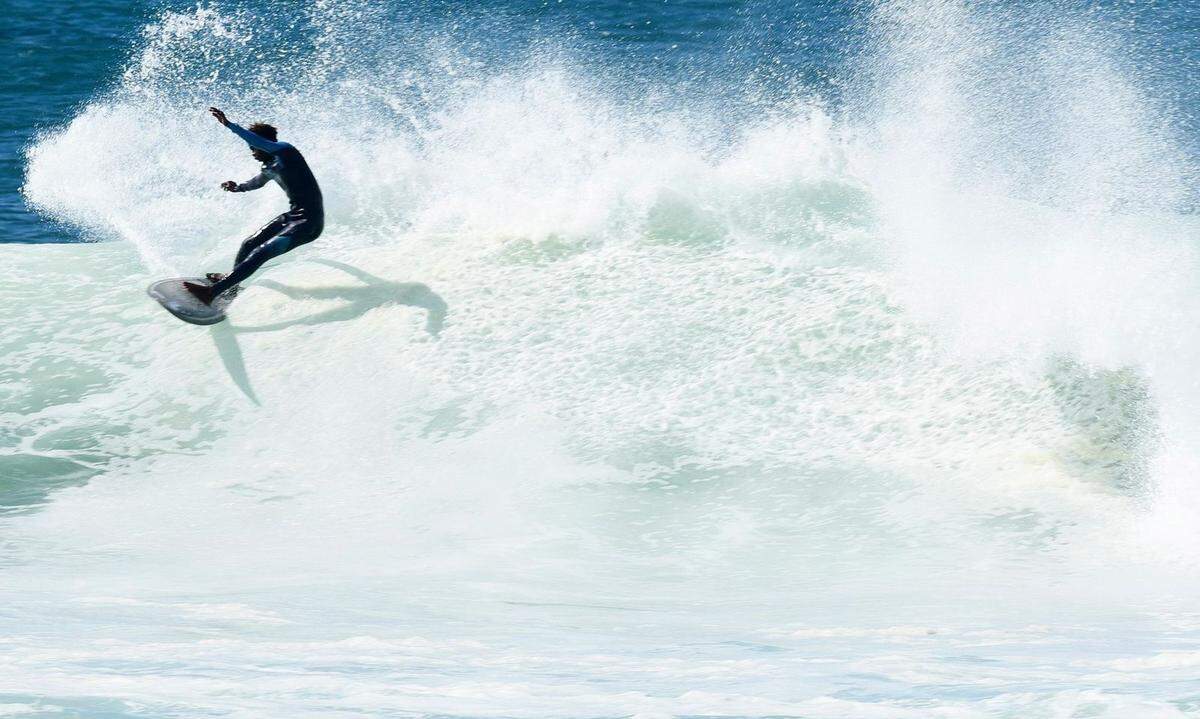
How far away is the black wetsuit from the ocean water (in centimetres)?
66

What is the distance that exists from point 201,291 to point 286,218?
36.0 inches

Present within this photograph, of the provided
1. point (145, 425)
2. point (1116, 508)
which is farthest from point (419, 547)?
point (1116, 508)

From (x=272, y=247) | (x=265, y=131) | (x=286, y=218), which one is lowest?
(x=272, y=247)

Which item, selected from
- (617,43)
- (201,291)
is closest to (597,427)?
(201,291)

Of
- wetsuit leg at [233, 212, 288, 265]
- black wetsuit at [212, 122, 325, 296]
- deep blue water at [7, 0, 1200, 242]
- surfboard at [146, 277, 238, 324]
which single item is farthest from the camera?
deep blue water at [7, 0, 1200, 242]

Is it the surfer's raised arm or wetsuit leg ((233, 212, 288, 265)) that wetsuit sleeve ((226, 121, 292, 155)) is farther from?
wetsuit leg ((233, 212, 288, 265))

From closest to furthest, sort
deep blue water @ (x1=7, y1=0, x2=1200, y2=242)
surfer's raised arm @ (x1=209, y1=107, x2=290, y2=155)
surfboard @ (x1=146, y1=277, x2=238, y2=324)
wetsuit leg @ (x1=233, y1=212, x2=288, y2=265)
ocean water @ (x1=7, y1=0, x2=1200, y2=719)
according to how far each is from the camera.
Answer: ocean water @ (x1=7, y1=0, x2=1200, y2=719) → surfer's raised arm @ (x1=209, y1=107, x2=290, y2=155) → wetsuit leg @ (x1=233, y1=212, x2=288, y2=265) → surfboard @ (x1=146, y1=277, x2=238, y2=324) → deep blue water @ (x1=7, y1=0, x2=1200, y2=242)

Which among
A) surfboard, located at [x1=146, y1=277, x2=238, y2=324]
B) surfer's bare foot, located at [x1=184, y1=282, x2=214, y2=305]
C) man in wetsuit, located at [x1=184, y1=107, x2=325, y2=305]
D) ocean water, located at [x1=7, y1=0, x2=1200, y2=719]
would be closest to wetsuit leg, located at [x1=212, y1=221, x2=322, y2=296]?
man in wetsuit, located at [x1=184, y1=107, x2=325, y2=305]

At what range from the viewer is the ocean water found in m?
A: 5.53

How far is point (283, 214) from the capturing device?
410 inches

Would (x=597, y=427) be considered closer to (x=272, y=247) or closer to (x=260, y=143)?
(x=272, y=247)

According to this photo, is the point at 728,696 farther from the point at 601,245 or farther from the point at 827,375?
the point at 601,245

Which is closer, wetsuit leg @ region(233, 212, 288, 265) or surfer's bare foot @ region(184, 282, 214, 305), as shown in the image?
wetsuit leg @ region(233, 212, 288, 265)

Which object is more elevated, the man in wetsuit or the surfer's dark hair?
the surfer's dark hair
